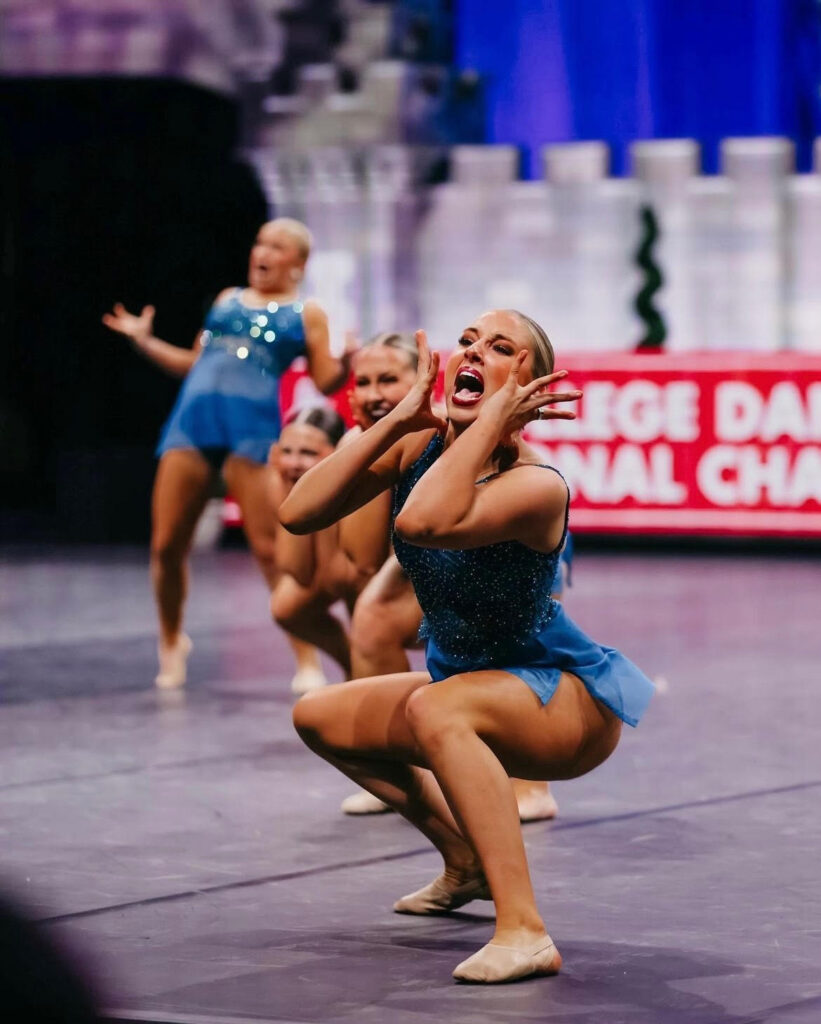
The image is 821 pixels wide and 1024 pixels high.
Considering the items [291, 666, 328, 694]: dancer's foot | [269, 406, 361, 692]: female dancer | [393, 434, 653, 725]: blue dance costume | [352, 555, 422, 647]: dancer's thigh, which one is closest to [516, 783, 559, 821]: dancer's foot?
[352, 555, 422, 647]: dancer's thigh

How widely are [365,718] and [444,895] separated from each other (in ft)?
1.44

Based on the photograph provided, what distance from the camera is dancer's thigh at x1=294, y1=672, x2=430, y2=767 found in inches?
159

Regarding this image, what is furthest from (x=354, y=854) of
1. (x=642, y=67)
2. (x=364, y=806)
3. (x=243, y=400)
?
(x=642, y=67)

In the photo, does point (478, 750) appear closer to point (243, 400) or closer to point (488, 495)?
point (488, 495)

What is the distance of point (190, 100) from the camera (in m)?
15.2

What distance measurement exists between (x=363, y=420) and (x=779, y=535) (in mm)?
6816

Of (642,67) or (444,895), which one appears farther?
(642,67)

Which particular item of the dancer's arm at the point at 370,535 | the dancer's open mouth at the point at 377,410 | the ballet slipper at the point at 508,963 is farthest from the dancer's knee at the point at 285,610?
the ballet slipper at the point at 508,963

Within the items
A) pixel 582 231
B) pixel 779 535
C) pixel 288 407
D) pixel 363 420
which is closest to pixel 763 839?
pixel 363 420

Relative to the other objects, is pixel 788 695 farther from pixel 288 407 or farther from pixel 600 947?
pixel 288 407

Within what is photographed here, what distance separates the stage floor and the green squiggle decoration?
665 centimetres

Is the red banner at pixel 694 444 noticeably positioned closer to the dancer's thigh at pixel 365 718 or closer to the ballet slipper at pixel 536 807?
the ballet slipper at pixel 536 807

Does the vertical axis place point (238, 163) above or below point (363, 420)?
above

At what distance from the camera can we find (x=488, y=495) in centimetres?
375
